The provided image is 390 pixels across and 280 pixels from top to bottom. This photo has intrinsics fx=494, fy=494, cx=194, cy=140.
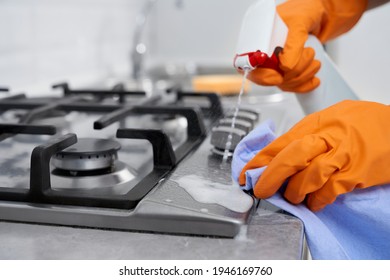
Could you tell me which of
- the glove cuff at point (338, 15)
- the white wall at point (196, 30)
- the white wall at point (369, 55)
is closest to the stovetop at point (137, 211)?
the glove cuff at point (338, 15)

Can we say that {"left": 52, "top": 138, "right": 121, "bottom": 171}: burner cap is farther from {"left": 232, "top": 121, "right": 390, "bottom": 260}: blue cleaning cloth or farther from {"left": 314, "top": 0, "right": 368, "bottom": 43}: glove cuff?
{"left": 314, "top": 0, "right": 368, "bottom": 43}: glove cuff

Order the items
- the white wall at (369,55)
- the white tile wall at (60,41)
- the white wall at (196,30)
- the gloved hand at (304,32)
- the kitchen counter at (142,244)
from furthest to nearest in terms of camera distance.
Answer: the white wall at (196,30), the white wall at (369,55), the white tile wall at (60,41), the gloved hand at (304,32), the kitchen counter at (142,244)

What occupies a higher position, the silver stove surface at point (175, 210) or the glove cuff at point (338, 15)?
the glove cuff at point (338, 15)

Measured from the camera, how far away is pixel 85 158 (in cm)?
54

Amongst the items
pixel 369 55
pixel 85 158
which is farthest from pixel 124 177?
pixel 369 55

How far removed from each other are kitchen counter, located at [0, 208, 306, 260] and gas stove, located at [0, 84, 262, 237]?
0.5 inches

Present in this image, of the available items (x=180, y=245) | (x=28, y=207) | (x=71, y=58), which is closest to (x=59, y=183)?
(x=28, y=207)

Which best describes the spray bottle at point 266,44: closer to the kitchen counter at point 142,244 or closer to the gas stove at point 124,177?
the gas stove at point 124,177

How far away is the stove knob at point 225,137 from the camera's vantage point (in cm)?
62

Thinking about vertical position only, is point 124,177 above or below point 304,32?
below

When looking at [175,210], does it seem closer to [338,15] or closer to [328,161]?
[328,161]

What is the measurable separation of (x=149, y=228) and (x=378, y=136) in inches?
9.5

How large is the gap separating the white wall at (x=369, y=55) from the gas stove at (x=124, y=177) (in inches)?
28.8

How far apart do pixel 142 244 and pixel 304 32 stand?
43 cm
